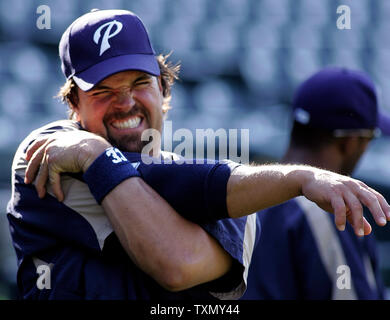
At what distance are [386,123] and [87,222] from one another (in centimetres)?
192

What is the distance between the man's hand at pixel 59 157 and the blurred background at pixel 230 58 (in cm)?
317

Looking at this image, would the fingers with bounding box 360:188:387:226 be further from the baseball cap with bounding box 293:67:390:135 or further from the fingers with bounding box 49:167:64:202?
the baseball cap with bounding box 293:67:390:135

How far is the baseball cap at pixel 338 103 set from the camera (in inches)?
111

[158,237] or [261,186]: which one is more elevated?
[261,186]

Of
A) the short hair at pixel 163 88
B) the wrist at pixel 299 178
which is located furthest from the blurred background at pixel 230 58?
the wrist at pixel 299 178

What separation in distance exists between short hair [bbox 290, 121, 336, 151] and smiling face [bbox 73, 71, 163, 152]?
39.0 inches

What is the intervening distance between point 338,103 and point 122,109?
4.12 ft

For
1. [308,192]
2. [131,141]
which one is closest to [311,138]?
[131,141]

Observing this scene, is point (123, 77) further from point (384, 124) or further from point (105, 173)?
point (384, 124)

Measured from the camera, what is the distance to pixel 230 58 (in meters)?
6.23

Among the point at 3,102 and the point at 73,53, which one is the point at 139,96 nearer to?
the point at 73,53

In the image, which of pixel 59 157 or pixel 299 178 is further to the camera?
pixel 59 157

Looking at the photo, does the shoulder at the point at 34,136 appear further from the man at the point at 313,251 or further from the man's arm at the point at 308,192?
the man at the point at 313,251
